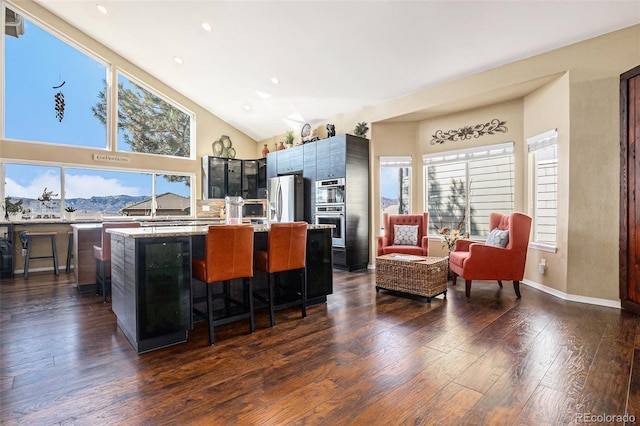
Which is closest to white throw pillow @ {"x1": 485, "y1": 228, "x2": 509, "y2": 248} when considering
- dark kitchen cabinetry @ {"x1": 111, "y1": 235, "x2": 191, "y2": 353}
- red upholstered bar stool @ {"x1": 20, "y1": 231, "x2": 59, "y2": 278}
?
dark kitchen cabinetry @ {"x1": 111, "y1": 235, "x2": 191, "y2": 353}

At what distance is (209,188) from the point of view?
24.2 feet

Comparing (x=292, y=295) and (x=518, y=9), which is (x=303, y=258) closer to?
(x=292, y=295)

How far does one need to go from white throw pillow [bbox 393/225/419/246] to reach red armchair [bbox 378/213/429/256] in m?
0.03

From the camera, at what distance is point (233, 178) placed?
771cm

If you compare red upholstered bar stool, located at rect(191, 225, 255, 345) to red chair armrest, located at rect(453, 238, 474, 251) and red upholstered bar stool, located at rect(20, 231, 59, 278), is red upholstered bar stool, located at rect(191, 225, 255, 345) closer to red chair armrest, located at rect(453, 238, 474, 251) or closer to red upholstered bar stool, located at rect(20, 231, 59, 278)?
red chair armrest, located at rect(453, 238, 474, 251)

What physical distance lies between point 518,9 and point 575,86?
117 centimetres

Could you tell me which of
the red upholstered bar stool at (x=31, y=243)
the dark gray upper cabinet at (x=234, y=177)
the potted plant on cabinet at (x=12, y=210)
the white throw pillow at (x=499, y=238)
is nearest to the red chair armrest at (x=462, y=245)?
the white throw pillow at (x=499, y=238)

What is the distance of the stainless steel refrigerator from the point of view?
Answer: 632 centimetres

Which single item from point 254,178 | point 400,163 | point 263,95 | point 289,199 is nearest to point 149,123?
point 254,178

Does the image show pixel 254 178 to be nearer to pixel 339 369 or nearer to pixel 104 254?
pixel 104 254

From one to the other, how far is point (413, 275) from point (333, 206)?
2352mm

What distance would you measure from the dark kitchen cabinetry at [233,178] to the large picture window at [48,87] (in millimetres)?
2100

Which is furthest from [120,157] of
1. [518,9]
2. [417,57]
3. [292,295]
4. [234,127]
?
[518,9]

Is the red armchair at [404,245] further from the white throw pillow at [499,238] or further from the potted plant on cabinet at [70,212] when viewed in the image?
the potted plant on cabinet at [70,212]
